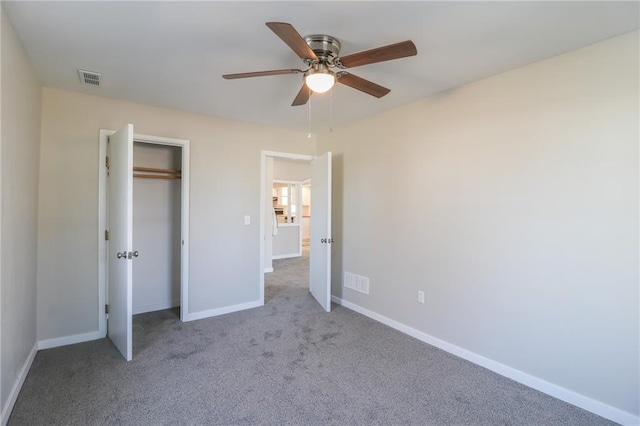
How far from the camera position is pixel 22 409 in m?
1.99

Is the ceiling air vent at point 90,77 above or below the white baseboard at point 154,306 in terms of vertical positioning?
above

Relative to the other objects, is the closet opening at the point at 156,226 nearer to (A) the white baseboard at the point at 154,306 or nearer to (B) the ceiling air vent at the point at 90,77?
(A) the white baseboard at the point at 154,306

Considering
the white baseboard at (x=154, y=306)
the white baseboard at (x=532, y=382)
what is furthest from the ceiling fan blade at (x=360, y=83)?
the white baseboard at (x=154, y=306)

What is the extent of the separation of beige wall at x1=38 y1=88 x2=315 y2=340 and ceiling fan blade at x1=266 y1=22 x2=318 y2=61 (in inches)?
89.6

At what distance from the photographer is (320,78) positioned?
1.94 metres

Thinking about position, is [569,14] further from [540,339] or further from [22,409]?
[22,409]

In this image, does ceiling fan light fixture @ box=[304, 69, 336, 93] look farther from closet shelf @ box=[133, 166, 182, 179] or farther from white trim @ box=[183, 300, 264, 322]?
white trim @ box=[183, 300, 264, 322]

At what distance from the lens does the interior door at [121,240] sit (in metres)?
2.58

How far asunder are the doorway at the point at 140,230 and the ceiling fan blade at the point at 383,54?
201 cm

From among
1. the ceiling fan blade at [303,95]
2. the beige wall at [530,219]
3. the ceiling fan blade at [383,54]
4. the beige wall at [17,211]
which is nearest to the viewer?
the ceiling fan blade at [383,54]

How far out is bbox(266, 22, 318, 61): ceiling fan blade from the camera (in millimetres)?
1475

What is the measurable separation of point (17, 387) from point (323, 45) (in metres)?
3.23

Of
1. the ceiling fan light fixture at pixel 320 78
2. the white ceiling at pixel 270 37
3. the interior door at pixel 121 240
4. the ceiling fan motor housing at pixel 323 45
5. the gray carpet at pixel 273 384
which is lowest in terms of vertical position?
the gray carpet at pixel 273 384

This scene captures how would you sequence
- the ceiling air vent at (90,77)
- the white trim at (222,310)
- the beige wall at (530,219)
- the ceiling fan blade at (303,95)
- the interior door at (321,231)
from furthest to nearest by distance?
the interior door at (321,231), the white trim at (222,310), the ceiling air vent at (90,77), the ceiling fan blade at (303,95), the beige wall at (530,219)
